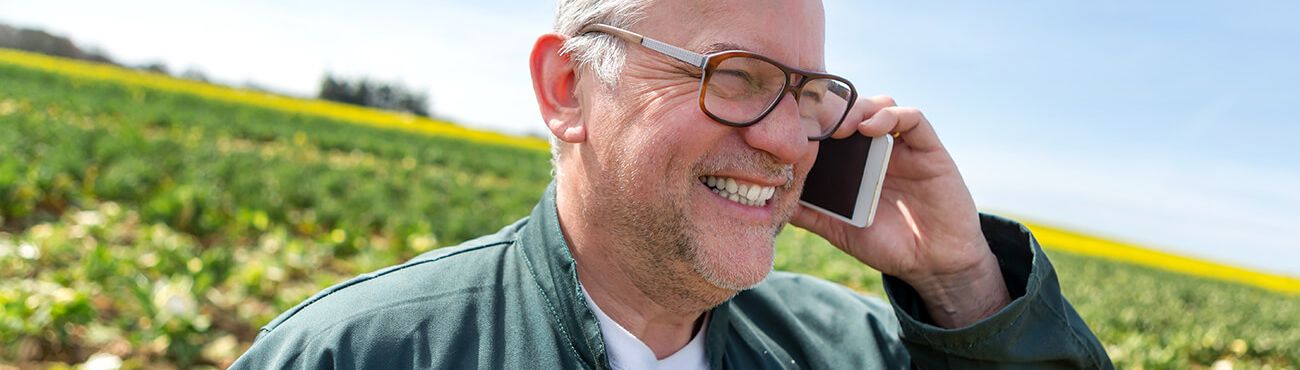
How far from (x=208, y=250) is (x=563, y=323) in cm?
491

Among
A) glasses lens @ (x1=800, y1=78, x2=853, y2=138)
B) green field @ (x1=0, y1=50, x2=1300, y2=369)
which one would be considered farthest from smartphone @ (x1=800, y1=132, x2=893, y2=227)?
green field @ (x1=0, y1=50, x2=1300, y2=369)

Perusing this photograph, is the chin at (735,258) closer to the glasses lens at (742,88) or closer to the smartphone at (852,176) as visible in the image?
the glasses lens at (742,88)

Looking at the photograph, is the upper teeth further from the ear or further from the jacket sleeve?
the jacket sleeve

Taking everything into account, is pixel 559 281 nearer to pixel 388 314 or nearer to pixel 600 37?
pixel 388 314

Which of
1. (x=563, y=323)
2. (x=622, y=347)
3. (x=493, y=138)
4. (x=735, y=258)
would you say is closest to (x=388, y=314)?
(x=563, y=323)

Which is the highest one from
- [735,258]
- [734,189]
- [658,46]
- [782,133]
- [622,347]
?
[658,46]

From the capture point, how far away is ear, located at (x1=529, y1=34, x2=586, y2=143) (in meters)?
1.54

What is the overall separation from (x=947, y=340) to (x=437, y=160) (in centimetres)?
1883

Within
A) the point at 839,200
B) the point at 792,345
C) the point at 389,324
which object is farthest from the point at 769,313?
the point at 389,324

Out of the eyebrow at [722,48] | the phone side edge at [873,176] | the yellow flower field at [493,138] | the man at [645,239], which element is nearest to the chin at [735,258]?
the man at [645,239]

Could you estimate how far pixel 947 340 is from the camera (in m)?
1.75

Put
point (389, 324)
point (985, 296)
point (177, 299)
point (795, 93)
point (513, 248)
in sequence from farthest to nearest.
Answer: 1. point (177, 299)
2. point (985, 296)
3. point (513, 248)
4. point (795, 93)
5. point (389, 324)

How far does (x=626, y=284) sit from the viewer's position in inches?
61.4

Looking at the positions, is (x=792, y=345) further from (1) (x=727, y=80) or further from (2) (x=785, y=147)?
(1) (x=727, y=80)
